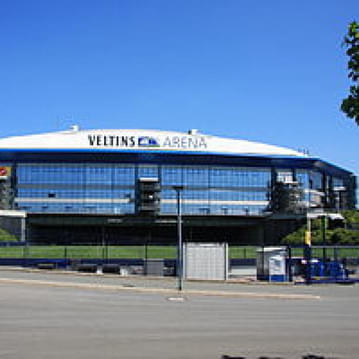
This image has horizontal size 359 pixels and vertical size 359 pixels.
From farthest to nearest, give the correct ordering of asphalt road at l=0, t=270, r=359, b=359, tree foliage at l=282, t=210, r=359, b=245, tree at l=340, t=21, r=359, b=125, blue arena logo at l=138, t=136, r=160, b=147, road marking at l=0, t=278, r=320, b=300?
blue arena logo at l=138, t=136, r=160, b=147 < tree foliage at l=282, t=210, r=359, b=245 < road marking at l=0, t=278, r=320, b=300 < asphalt road at l=0, t=270, r=359, b=359 < tree at l=340, t=21, r=359, b=125

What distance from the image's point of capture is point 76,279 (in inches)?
1024

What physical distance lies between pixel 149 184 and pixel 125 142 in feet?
32.7

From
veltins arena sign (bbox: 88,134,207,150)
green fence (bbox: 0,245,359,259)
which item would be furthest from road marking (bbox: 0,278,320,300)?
veltins arena sign (bbox: 88,134,207,150)

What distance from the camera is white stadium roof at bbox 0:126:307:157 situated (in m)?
98.1

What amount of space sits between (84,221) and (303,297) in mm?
75768

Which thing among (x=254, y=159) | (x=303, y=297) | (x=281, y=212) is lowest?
(x=303, y=297)

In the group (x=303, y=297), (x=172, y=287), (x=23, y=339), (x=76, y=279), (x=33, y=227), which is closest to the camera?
(x=23, y=339)

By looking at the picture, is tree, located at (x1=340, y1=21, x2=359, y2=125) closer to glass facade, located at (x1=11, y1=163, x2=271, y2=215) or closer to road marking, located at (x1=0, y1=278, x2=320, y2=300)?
road marking, located at (x1=0, y1=278, x2=320, y2=300)

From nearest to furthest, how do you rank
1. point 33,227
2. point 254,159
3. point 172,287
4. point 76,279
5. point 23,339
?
point 23,339 → point 172,287 → point 76,279 → point 33,227 → point 254,159

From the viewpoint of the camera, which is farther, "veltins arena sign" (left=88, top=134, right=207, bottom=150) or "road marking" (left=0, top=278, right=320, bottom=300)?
"veltins arena sign" (left=88, top=134, right=207, bottom=150)

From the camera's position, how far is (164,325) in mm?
13023

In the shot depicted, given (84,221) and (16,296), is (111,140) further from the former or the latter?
(16,296)

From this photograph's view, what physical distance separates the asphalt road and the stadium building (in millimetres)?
73740

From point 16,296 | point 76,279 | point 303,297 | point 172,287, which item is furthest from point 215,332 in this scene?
point 76,279
